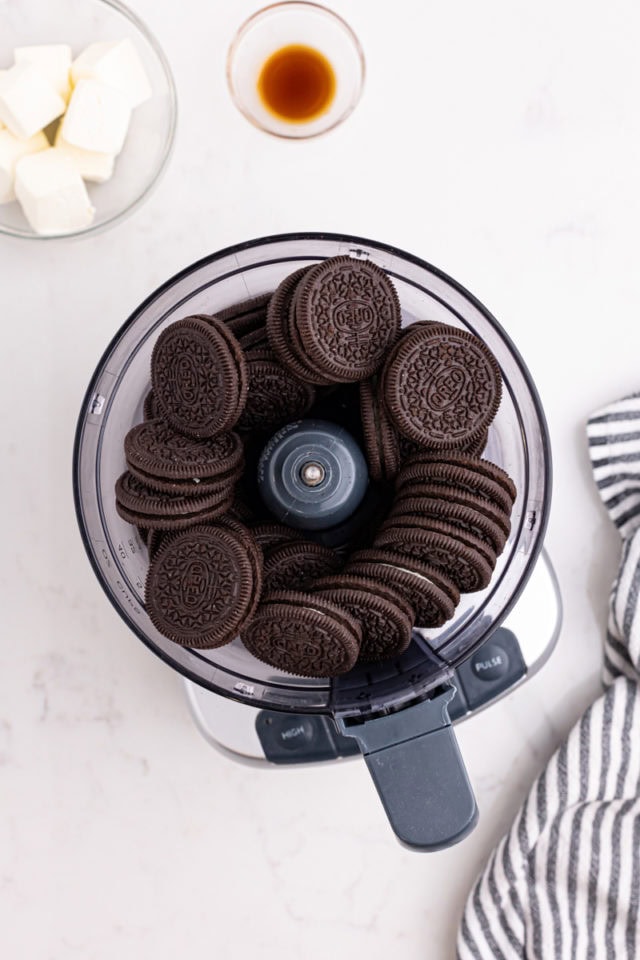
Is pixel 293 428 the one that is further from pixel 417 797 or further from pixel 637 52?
pixel 637 52

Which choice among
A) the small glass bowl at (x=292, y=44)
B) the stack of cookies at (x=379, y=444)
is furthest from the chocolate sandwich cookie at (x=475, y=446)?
the small glass bowl at (x=292, y=44)

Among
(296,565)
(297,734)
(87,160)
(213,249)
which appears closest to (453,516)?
(296,565)

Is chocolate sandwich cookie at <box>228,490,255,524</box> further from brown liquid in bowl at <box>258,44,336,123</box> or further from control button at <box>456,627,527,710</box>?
brown liquid in bowl at <box>258,44,336,123</box>

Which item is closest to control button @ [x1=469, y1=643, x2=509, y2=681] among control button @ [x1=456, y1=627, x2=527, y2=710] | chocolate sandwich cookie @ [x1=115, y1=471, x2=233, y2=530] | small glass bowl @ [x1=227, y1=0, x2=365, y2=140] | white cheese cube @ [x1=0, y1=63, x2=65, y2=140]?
control button @ [x1=456, y1=627, x2=527, y2=710]

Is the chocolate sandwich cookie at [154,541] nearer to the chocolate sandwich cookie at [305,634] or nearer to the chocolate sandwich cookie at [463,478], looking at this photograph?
the chocolate sandwich cookie at [305,634]

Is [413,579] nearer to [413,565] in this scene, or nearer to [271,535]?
[413,565]

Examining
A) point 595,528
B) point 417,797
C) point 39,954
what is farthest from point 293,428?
point 39,954
